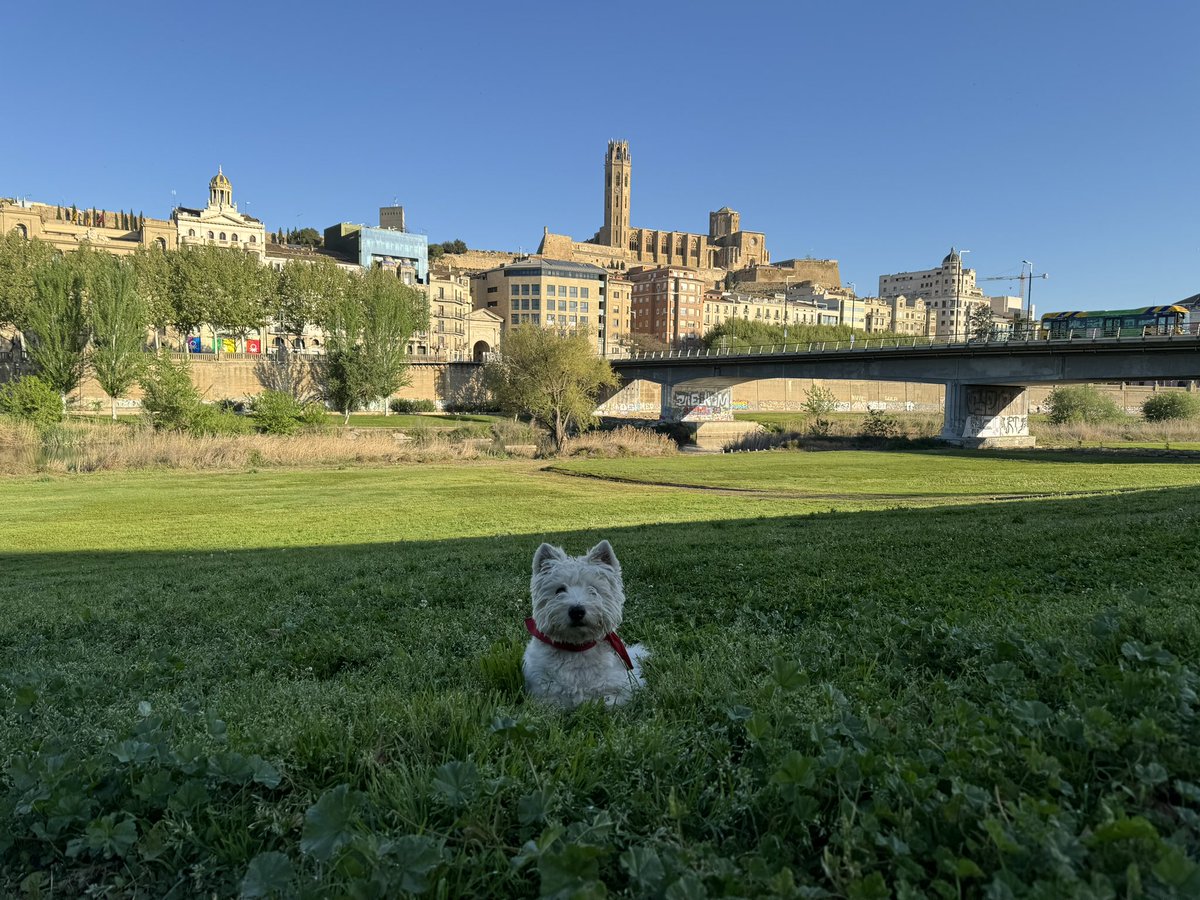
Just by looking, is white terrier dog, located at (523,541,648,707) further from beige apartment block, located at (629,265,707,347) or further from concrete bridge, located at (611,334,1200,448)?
beige apartment block, located at (629,265,707,347)

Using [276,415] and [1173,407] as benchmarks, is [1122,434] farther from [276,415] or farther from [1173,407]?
[276,415]

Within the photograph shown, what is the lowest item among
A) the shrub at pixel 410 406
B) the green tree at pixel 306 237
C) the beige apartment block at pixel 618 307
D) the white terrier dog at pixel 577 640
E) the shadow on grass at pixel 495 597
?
the shadow on grass at pixel 495 597

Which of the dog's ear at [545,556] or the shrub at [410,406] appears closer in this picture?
the dog's ear at [545,556]

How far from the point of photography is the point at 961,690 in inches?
131

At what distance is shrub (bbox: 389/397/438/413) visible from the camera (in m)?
92.7

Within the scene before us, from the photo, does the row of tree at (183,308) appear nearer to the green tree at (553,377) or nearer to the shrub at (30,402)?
the shrub at (30,402)

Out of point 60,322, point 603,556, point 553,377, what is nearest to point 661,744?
point 603,556

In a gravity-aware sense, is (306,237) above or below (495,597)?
above

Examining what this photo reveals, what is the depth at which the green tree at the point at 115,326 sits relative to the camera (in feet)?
202

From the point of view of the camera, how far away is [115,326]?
204 ft

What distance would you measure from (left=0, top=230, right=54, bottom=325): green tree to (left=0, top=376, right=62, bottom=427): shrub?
33956mm

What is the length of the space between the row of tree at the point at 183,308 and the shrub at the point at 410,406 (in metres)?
9.50

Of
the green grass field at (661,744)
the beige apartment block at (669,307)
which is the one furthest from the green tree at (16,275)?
the beige apartment block at (669,307)

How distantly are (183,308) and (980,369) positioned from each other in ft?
263
